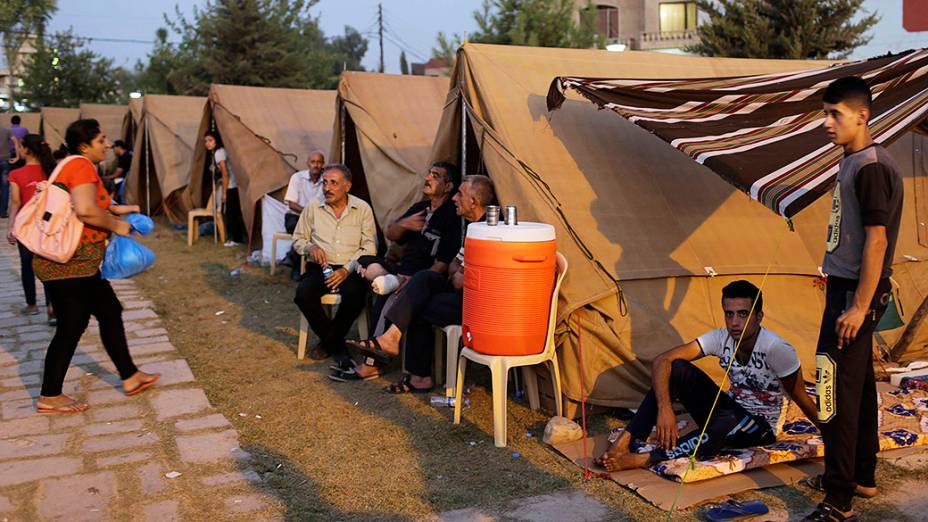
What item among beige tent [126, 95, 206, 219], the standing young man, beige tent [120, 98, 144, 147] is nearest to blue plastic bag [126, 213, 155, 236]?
the standing young man

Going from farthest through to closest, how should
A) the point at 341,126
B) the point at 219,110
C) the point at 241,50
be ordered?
the point at 241,50 < the point at 219,110 < the point at 341,126

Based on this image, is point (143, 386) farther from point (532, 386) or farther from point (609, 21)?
point (609, 21)

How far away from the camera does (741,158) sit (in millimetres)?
4277

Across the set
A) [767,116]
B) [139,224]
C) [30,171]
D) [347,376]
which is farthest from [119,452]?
[767,116]

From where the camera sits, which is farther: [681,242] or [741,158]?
[681,242]

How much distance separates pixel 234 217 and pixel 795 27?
1239 centimetres

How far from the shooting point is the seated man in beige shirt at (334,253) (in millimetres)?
5812

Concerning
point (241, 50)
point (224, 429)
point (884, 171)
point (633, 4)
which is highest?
point (633, 4)

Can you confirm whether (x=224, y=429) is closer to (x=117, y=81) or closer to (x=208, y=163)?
(x=208, y=163)

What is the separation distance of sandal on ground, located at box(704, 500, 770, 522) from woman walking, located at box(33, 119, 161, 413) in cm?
335

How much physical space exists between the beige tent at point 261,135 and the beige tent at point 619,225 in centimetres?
440

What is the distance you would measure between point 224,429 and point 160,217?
993cm

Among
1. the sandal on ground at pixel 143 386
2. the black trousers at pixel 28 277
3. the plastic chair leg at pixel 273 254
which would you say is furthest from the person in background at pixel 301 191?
the sandal on ground at pixel 143 386

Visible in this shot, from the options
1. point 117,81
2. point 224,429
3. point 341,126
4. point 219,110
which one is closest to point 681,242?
point 224,429
